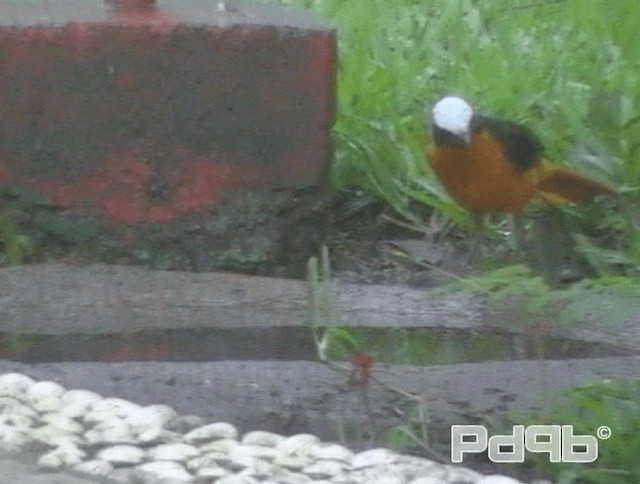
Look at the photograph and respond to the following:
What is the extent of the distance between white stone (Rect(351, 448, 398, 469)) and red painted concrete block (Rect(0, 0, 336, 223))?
1529mm

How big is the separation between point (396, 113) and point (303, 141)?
76cm

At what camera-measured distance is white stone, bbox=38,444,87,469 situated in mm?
2727

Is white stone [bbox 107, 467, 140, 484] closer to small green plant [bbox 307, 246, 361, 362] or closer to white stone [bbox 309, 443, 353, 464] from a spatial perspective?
white stone [bbox 309, 443, 353, 464]

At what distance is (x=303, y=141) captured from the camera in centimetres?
423

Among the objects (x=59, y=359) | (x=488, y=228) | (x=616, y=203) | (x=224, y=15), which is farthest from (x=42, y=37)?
(x=616, y=203)

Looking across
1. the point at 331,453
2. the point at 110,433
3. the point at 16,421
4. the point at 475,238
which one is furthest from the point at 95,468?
the point at 475,238

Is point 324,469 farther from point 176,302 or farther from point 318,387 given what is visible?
point 176,302

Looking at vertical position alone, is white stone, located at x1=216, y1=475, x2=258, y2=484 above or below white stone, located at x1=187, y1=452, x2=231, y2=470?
below

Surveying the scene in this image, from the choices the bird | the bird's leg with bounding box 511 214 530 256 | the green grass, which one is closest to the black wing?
the bird

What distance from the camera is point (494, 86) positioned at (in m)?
4.99

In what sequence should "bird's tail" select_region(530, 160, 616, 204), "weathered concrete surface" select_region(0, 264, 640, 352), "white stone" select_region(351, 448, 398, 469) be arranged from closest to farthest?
1. "white stone" select_region(351, 448, 398, 469)
2. "weathered concrete surface" select_region(0, 264, 640, 352)
3. "bird's tail" select_region(530, 160, 616, 204)

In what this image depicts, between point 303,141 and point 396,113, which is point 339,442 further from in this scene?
point 396,113

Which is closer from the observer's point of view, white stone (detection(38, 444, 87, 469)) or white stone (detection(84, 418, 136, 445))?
white stone (detection(38, 444, 87, 469))

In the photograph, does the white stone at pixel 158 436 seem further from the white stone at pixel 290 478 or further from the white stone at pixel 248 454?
the white stone at pixel 290 478
